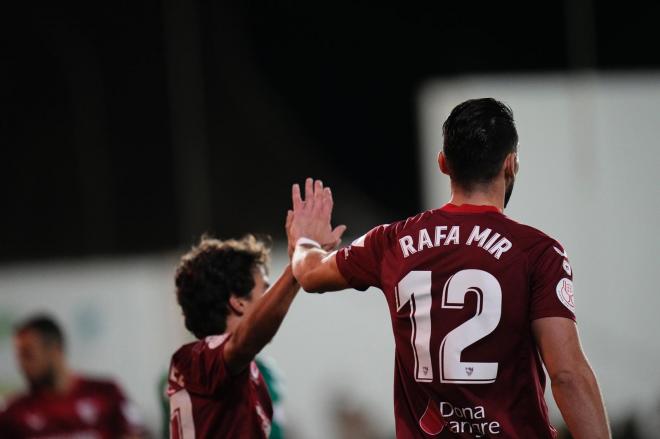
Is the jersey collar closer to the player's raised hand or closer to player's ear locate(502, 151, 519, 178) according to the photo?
player's ear locate(502, 151, 519, 178)

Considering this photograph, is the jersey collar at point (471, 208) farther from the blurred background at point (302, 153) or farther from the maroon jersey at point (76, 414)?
the blurred background at point (302, 153)

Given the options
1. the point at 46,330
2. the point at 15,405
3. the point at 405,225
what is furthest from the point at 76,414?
the point at 405,225

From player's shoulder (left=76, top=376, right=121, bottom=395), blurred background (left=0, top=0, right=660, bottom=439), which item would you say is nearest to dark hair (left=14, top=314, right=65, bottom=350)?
player's shoulder (left=76, top=376, right=121, bottom=395)

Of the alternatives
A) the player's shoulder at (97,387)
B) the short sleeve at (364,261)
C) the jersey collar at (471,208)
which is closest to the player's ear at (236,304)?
the short sleeve at (364,261)

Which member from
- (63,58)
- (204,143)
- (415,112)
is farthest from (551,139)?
→ (63,58)

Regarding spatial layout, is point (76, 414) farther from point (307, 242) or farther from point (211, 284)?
point (307, 242)

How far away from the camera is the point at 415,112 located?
9.55 meters

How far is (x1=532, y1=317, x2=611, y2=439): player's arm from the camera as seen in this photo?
7.29ft

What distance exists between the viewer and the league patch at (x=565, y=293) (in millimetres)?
2287

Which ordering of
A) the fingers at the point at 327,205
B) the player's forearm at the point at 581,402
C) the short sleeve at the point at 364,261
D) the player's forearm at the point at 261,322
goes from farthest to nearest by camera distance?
the fingers at the point at 327,205 → the player's forearm at the point at 261,322 → the short sleeve at the point at 364,261 → the player's forearm at the point at 581,402

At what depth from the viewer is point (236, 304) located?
3031 millimetres

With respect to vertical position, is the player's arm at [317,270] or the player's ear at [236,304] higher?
the player's arm at [317,270]

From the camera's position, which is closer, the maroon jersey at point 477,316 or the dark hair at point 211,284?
the maroon jersey at point 477,316

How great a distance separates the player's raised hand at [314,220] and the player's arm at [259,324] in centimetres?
11
